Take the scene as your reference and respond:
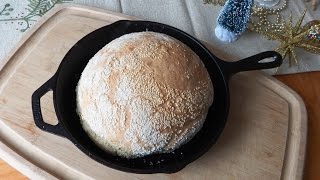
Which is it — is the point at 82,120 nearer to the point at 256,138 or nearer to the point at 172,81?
the point at 172,81

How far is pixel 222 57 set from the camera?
2.50ft

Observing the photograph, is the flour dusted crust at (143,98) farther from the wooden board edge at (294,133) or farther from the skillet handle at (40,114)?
the wooden board edge at (294,133)

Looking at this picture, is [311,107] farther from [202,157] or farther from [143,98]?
[143,98]

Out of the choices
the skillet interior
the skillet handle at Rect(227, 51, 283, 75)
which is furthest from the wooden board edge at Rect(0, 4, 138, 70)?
the skillet handle at Rect(227, 51, 283, 75)

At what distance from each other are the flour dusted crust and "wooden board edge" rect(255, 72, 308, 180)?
179 mm

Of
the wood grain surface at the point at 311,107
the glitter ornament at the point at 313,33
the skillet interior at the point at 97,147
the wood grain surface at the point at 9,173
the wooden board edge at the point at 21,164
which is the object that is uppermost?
the skillet interior at the point at 97,147

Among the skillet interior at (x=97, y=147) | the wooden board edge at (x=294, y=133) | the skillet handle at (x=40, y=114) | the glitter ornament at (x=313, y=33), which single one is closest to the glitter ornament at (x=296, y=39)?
the glitter ornament at (x=313, y=33)

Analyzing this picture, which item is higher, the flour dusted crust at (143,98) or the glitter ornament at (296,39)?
the flour dusted crust at (143,98)

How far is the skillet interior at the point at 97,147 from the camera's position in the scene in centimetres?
56

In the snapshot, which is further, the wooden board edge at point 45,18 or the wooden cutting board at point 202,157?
the wooden board edge at point 45,18

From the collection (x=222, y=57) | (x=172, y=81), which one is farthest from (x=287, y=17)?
(x=172, y=81)

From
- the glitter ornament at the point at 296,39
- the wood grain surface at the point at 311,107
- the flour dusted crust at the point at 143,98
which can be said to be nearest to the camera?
the flour dusted crust at the point at 143,98

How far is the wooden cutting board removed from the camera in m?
0.62

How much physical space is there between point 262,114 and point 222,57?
0.47ft
